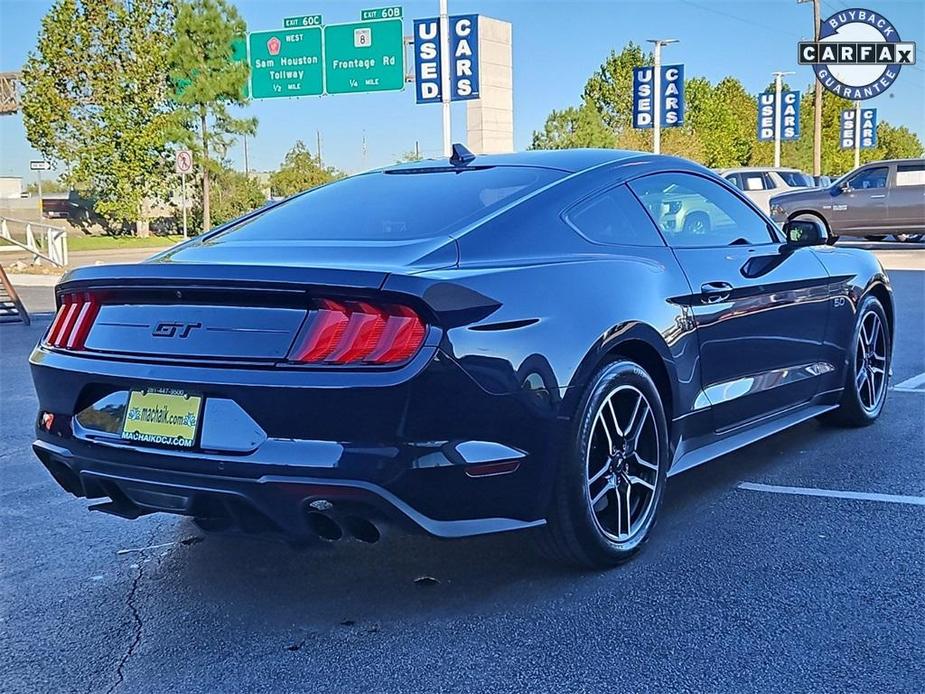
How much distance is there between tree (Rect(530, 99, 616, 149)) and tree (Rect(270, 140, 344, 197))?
Result: 17042 millimetres

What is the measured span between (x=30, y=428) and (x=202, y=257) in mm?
3302

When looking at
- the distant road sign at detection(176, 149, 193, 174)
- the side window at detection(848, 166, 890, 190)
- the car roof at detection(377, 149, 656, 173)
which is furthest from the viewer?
the distant road sign at detection(176, 149, 193, 174)

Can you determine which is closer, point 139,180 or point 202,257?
point 202,257

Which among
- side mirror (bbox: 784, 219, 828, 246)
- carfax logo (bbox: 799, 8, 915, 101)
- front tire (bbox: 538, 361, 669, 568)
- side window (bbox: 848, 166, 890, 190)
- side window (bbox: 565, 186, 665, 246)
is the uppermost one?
carfax logo (bbox: 799, 8, 915, 101)

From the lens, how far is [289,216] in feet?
13.0

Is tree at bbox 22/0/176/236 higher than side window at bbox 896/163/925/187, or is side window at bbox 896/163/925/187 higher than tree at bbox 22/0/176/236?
tree at bbox 22/0/176/236

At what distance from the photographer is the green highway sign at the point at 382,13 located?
1015 inches

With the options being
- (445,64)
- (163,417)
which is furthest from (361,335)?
(445,64)

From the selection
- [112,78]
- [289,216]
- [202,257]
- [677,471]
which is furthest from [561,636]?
[112,78]

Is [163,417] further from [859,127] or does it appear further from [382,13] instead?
[859,127]

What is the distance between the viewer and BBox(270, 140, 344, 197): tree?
193ft

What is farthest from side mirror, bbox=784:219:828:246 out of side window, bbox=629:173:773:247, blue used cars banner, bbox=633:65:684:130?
blue used cars banner, bbox=633:65:684:130

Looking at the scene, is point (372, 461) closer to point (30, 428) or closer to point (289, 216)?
point (289, 216)

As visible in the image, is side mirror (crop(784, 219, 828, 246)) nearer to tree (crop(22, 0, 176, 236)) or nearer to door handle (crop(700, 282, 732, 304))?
door handle (crop(700, 282, 732, 304))
